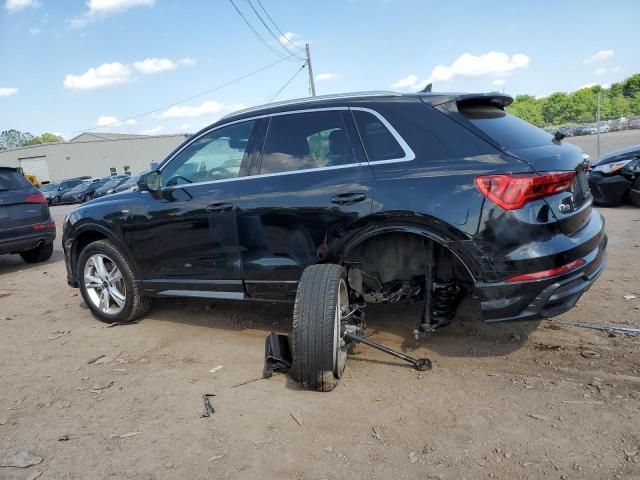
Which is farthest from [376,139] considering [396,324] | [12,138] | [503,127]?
[12,138]

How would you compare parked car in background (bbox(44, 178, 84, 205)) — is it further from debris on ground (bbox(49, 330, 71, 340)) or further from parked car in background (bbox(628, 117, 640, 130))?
parked car in background (bbox(628, 117, 640, 130))

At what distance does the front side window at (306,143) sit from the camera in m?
3.75

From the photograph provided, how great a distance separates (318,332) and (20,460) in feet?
6.00

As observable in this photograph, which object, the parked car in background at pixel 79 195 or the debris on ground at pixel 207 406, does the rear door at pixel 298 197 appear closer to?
the debris on ground at pixel 207 406

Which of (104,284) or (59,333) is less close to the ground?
(104,284)

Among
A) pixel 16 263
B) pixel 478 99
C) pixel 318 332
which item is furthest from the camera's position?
pixel 16 263

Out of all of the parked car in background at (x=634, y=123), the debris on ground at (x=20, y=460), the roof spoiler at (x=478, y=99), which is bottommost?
the parked car in background at (x=634, y=123)

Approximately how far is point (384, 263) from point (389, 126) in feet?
3.37

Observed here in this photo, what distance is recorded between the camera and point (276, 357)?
369 cm

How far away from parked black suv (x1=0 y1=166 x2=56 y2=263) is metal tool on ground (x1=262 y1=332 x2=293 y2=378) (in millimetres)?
5749

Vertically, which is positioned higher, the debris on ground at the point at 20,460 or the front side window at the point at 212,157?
the front side window at the point at 212,157

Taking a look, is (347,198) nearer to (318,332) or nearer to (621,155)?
(318,332)

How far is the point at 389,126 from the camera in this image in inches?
141

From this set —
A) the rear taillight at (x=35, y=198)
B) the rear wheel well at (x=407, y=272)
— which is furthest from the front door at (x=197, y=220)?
the rear taillight at (x=35, y=198)
